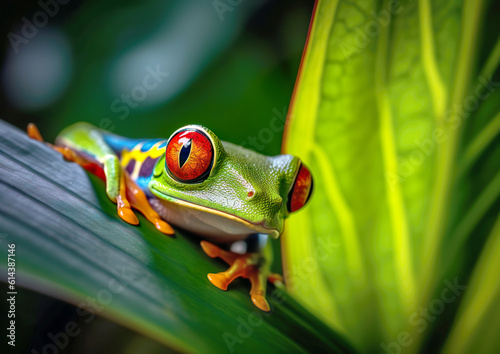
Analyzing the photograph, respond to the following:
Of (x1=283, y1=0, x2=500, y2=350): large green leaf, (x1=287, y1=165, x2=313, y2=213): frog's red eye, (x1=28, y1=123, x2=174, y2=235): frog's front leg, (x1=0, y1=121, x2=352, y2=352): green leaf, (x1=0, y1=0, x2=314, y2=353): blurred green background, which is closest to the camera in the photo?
(x1=0, y1=121, x2=352, y2=352): green leaf

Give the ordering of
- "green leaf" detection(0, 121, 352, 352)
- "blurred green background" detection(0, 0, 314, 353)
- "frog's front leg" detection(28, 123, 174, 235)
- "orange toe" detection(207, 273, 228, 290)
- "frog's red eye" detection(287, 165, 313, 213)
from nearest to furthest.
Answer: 1. "green leaf" detection(0, 121, 352, 352)
2. "orange toe" detection(207, 273, 228, 290)
3. "frog's front leg" detection(28, 123, 174, 235)
4. "frog's red eye" detection(287, 165, 313, 213)
5. "blurred green background" detection(0, 0, 314, 353)

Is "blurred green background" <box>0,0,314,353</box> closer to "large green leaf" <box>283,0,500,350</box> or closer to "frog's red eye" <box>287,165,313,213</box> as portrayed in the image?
"large green leaf" <box>283,0,500,350</box>

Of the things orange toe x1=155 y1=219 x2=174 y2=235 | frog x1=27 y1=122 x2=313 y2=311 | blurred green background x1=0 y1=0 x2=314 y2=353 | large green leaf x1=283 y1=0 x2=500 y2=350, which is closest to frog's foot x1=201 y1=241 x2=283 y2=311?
frog x1=27 y1=122 x2=313 y2=311

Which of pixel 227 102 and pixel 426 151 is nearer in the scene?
pixel 426 151

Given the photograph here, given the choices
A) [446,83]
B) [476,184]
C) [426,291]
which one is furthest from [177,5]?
[426,291]

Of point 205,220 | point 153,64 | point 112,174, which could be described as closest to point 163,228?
point 205,220

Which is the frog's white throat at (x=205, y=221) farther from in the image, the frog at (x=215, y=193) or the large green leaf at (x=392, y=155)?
the large green leaf at (x=392, y=155)

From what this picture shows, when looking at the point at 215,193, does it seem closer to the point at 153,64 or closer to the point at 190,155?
the point at 190,155

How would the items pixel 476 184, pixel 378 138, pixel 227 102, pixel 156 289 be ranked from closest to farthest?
pixel 156 289, pixel 476 184, pixel 378 138, pixel 227 102

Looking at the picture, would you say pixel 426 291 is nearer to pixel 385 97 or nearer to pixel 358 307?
pixel 358 307
